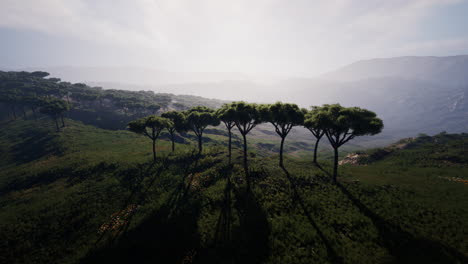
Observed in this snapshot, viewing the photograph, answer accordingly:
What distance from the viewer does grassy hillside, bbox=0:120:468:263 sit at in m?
17.9

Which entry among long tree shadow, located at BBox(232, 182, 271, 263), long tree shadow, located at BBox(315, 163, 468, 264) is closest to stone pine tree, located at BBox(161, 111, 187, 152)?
long tree shadow, located at BBox(232, 182, 271, 263)

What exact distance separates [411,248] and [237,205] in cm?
1885

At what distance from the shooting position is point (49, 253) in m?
20.2

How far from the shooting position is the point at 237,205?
982 inches

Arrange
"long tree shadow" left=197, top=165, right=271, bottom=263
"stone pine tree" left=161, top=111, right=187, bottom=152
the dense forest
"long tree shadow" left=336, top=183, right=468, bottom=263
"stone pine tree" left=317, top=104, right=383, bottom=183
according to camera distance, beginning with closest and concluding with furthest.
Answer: "long tree shadow" left=336, top=183, right=468, bottom=263 < "long tree shadow" left=197, top=165, right=271, bottom=263 < the dense forest < "stone pine tree" left=317, top=104, right=383, bottom=183 < "stone pine tree" left=161, top=111, right=187, bottom=152

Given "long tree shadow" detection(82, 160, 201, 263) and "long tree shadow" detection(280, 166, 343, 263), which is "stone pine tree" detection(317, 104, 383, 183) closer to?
"long tree shadow" detection(280, 166, 343, 263)

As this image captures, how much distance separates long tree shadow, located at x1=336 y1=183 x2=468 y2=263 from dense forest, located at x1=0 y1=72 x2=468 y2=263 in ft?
0.32

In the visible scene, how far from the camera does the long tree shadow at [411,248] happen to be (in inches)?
618

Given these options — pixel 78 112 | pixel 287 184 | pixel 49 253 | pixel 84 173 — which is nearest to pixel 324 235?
pixel 287 184

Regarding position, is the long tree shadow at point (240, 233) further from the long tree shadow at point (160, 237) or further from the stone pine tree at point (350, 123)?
the stone pine tree at point (350, 123)

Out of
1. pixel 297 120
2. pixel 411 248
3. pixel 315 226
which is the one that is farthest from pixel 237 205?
pixel 297 120

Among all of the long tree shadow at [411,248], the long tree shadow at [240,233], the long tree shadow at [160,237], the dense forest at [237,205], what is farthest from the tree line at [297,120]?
the long tree shadow at [160,237]

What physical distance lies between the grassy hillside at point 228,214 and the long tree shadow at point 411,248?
0.10 metres

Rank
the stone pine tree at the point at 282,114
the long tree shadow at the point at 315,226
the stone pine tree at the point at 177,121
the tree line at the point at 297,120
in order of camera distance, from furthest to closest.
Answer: the stone pine tree at the point at 177,121 → the stone pine tree at the point at 282,114 → the tree line at the point at 297,120 → the long tree shadow at the point at 315,226
